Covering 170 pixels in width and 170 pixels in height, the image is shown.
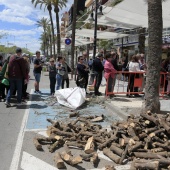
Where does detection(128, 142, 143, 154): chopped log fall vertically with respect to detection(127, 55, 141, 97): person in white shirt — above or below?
below

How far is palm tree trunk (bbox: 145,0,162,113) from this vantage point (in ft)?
24.2

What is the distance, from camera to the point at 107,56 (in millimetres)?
10914

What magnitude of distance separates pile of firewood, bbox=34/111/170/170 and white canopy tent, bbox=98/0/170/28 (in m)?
8.04

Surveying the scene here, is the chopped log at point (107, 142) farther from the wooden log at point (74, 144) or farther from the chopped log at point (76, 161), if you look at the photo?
the chopped log at point (76, 161)

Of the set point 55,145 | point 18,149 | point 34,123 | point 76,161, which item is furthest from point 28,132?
point 76,161

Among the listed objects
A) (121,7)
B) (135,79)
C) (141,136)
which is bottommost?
(141,136)

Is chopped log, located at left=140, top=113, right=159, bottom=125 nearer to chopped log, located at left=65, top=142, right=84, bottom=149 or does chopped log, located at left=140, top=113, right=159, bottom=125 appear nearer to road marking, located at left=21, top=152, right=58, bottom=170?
chopped log, located at left=65, top=142, right=84, bottom=149

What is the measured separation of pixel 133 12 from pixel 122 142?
9.92 meters

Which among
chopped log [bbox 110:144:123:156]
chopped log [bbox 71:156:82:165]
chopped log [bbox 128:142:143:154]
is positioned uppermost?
chopped log [bbox 128:142:143:154]

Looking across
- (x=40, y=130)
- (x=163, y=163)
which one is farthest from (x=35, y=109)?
(x=163, y=163)

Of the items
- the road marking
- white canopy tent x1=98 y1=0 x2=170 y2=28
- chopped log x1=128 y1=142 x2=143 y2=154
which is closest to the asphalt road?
the road marking

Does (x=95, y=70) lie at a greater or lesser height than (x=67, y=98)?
greater

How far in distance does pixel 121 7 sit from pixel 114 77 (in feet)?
13.6

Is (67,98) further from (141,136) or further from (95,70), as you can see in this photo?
(141,136)
